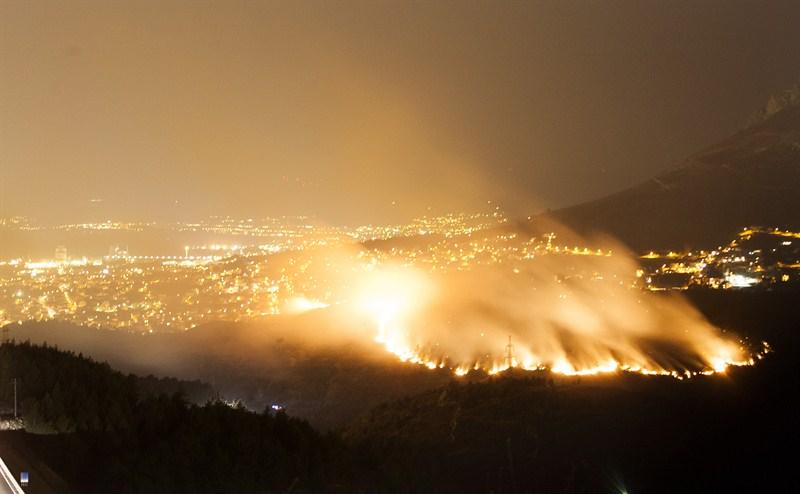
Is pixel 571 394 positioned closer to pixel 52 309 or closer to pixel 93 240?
pixel 52 309

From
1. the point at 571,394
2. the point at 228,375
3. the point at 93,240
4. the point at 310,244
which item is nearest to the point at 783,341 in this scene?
the point at 571,394

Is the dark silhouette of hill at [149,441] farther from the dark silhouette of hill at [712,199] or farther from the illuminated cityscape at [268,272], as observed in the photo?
the dark silhouette of hill at [712,199]

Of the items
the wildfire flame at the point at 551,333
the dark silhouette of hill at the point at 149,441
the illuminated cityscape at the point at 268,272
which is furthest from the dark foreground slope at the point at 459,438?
the illuminated cityscape at the point at 268,272

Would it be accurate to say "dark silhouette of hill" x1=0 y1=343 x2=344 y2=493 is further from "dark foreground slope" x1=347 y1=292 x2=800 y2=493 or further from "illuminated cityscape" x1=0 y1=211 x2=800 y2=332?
"illuminated cityscape" x1=0 y1=211 x2=800 y2=332

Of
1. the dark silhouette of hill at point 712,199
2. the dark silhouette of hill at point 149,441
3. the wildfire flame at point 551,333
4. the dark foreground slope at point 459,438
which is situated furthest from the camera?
the dark silhouette of hill at point 712,199

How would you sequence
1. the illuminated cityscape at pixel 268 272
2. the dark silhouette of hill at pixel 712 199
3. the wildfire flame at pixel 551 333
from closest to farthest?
the wildfire flame at pixel 551 333
the illuminated cityscape at pixel 268 272
the dark silhouette of hill at pixel 712 199

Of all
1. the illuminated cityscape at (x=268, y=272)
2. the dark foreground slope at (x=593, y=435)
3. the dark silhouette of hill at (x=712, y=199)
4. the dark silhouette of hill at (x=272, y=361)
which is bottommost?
the dark foreground slope at (x=593, y=435)

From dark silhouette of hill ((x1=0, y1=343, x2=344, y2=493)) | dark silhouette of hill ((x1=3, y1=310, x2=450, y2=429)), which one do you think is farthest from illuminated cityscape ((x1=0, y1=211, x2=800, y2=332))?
dark silhouette of hill ((x1=0, y1=343, x2=344, y2=493))
